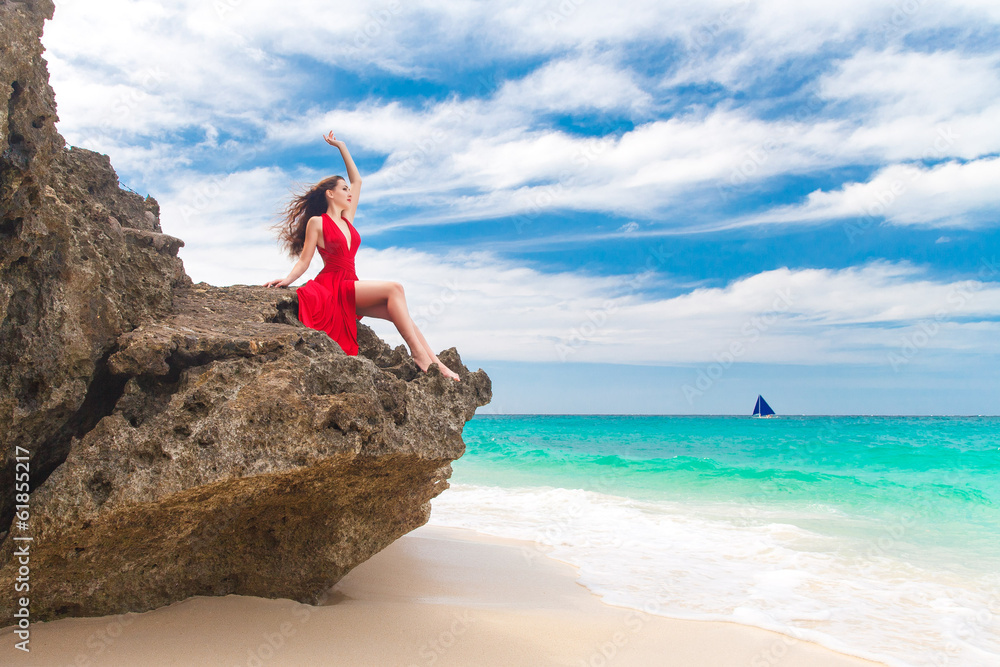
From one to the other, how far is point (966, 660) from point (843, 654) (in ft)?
3.24

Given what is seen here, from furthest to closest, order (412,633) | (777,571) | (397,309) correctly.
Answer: (777,571) → (397,309) → (412,633)

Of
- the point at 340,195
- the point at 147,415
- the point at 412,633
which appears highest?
the point at 340,195

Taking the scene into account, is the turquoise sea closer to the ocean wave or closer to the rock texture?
the ocean wave

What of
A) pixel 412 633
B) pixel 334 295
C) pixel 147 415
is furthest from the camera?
pixel 334 295

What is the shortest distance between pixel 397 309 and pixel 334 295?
0.56 metres

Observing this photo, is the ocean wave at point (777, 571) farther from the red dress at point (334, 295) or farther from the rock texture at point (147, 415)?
the red dress at point (334, 295)

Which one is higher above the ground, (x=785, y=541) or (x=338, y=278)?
(x=338, y=278)

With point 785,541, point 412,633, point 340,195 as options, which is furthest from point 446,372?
point 785,541

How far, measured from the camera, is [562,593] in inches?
231

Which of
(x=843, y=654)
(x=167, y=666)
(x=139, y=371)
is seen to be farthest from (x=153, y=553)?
(x=843, y=654)

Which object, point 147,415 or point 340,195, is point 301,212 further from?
point 147,415

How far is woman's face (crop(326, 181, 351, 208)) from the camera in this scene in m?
5.59

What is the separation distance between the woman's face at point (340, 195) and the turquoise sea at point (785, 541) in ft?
14.5

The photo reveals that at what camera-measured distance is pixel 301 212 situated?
5.68 metres
